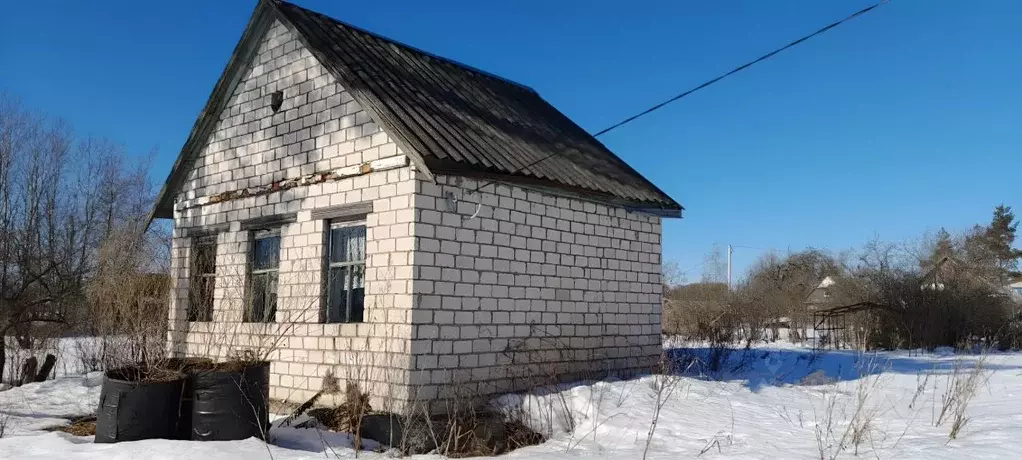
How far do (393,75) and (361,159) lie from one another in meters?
1.98

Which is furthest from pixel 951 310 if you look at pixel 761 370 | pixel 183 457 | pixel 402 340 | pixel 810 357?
pixel 183 457

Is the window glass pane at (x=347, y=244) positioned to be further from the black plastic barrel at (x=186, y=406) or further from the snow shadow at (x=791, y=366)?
the snow shadow at (x=791, y=366)

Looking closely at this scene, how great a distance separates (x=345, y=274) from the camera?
9.07 m

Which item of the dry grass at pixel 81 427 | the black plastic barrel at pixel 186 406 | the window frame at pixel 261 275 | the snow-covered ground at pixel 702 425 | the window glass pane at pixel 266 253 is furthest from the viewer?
the window glass pane at pixel 266 253

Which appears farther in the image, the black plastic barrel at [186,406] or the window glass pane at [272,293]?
the window glass pane at [272,293]

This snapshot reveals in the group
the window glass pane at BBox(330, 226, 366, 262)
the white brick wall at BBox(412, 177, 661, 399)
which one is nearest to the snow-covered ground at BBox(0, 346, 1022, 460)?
the white brick wall at BBox(412, 177, 661, 399)

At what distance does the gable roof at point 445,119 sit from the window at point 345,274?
1538mm

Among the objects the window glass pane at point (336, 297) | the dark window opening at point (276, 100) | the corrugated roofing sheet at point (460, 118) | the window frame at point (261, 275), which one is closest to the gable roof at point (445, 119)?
the corrugated roofing sheet at point (460, 118)

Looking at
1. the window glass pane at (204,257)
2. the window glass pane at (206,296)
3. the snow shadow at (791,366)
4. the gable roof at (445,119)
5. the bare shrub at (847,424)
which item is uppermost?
the gable roof at (445,119)

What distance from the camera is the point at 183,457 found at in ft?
19.1

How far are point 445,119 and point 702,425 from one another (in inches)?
200

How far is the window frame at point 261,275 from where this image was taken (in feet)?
32.9

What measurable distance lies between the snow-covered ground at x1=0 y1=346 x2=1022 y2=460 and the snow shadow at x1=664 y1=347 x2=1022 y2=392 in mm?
239

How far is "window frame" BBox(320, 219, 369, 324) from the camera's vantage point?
29.1ft
